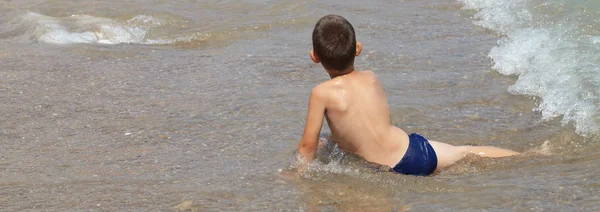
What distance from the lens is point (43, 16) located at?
8.55m

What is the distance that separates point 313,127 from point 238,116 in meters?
1.09

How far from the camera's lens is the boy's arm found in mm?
4414

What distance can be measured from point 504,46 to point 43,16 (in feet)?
14.9

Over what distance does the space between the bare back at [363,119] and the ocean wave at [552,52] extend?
1231 mm

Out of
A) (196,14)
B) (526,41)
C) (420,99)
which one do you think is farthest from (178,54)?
(526,41)

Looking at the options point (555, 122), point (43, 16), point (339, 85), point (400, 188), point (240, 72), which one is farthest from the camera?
point (43, 16)

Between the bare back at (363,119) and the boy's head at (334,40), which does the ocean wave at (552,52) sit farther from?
the boy's head at (334,40)

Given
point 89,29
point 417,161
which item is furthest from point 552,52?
point 89,29

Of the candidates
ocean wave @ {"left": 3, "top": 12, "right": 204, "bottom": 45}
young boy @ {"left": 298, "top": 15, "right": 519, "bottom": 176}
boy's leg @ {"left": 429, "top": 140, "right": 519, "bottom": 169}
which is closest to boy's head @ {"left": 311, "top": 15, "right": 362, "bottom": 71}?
young boy @ {"left": 298, "top": 15, "right": 519, "bottom": 176}

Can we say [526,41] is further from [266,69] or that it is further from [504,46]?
[266,69]

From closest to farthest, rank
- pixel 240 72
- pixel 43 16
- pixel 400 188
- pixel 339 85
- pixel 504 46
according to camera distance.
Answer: pixel 400 188, pixel 339 85, pixel 240 72, pixel 504 46, pixel 43 16

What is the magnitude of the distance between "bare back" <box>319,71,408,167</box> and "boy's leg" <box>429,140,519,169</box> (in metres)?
0.20

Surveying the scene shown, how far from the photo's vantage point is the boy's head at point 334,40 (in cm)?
433

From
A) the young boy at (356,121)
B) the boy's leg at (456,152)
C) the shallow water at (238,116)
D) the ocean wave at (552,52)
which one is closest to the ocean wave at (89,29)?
the shallow water at (238,116)
